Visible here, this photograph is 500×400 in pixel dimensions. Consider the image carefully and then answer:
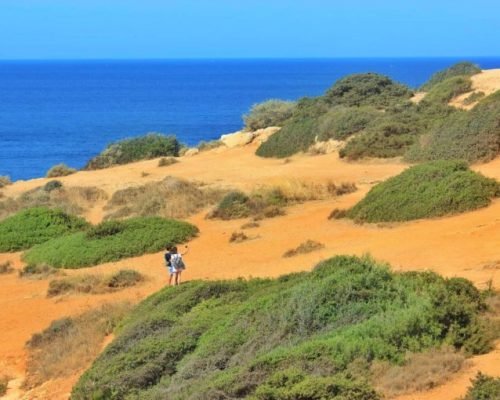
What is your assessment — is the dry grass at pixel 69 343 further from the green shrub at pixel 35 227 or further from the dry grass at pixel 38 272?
the green shrub at pixel 35 227

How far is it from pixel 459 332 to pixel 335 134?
29611mm

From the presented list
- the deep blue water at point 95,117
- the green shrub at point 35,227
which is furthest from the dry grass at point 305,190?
the deep blue water at point 95,117

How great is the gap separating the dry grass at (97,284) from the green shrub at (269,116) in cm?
3083

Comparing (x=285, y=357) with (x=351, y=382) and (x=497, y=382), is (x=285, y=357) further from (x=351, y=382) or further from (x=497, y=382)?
(x=497, y=382)

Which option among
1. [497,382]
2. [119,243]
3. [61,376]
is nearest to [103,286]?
[119,243]

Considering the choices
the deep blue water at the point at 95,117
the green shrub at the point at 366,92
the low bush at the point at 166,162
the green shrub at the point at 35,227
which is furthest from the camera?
the deep blue water at the point at 95,117

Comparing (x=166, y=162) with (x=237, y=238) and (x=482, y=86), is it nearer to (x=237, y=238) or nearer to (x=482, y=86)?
(x=482, y=86)

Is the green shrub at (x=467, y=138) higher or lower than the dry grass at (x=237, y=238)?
higher

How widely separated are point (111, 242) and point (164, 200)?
535 centimetres

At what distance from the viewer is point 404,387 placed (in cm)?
908

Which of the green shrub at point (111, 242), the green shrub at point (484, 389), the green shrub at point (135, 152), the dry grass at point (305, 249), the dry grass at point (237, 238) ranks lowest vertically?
the green shrub at point (135, 152)

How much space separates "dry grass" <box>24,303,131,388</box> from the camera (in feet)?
45.8

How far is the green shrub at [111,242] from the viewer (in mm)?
22688

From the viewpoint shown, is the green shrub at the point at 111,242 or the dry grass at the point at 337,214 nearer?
the green shrub at the point at 111,242
